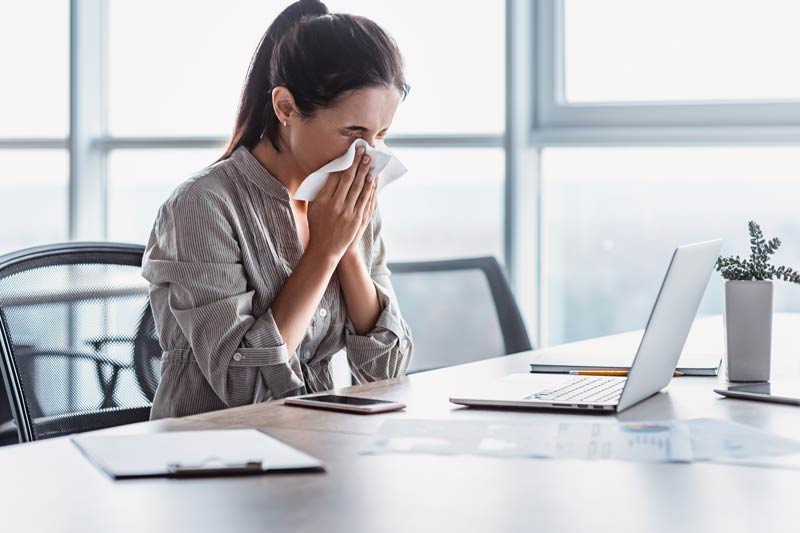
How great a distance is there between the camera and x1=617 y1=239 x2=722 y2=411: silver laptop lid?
1.09 m

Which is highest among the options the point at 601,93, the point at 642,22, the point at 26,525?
the point at 642,22

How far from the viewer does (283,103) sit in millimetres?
1599

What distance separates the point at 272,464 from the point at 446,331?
1388 millimetres

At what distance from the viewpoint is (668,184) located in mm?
2828

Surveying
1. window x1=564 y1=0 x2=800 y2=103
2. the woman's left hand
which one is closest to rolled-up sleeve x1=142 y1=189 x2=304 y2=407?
the woman's left hand

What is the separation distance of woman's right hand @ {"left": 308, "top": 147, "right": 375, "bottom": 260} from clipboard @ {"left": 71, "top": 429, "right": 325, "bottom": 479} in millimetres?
609

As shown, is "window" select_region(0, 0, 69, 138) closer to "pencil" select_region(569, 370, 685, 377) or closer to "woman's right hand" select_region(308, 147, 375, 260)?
"woman's right hand" select_region(308, 147, 375, 260)

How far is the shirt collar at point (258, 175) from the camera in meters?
1.60

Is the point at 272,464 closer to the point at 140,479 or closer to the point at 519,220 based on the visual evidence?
the point at 140,479

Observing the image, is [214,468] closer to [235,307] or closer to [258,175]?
[235,307]

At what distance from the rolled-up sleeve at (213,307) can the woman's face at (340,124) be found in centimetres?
18

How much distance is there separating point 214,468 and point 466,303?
1.35 metres

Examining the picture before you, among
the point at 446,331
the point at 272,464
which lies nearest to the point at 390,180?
the point at 446,331

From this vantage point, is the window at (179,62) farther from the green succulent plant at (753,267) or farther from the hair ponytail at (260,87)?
the green succulent plant at (753,267)
